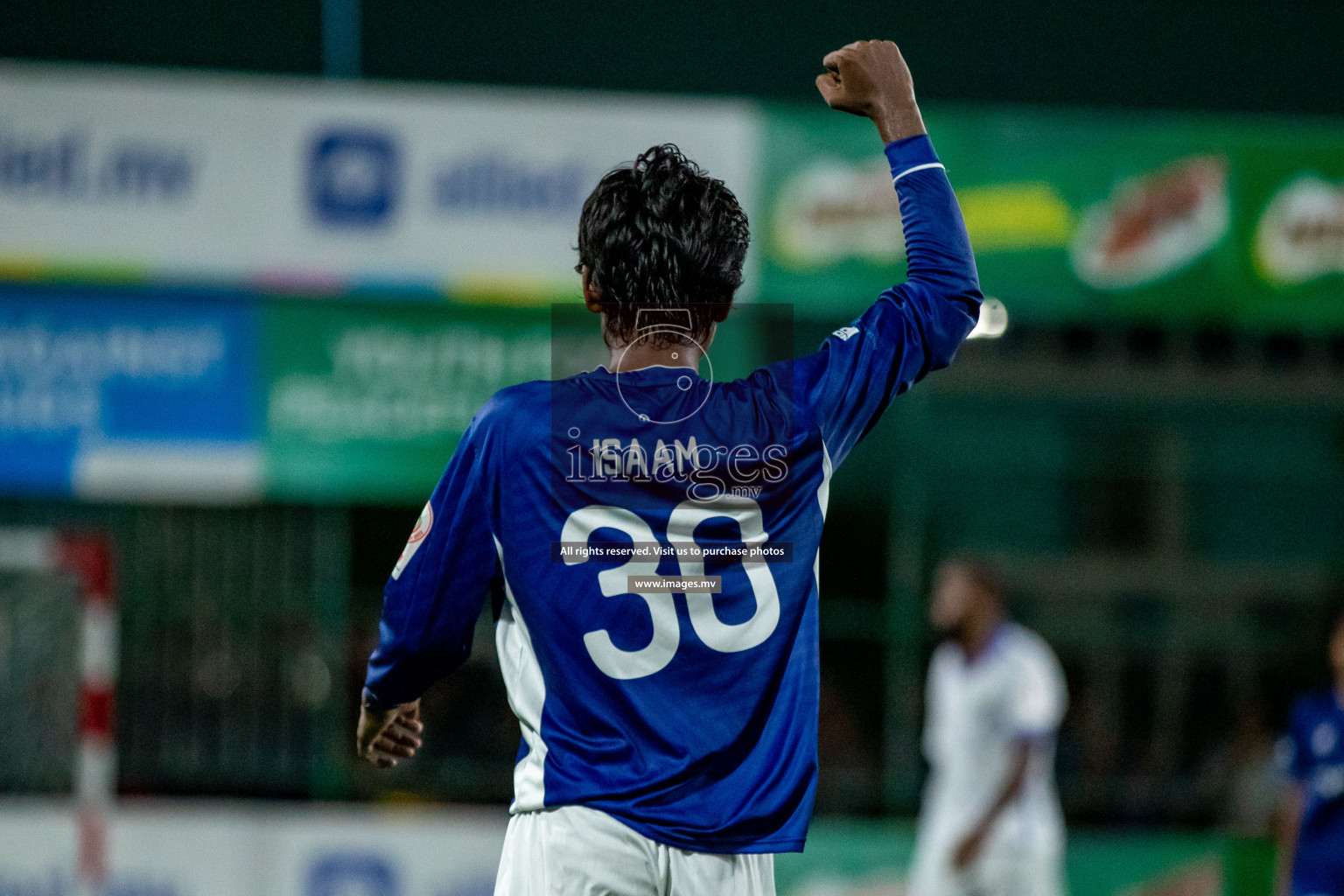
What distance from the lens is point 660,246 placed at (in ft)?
7.63

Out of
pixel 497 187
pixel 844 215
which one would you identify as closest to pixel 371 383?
pixel 497 187

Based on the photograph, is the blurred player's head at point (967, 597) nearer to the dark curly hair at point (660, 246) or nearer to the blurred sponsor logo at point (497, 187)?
the blurred sponsor logo at point (497, 187)

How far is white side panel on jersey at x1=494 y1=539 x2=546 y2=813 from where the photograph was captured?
7.65 ft

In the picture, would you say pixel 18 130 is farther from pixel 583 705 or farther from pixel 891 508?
pixel 583 705

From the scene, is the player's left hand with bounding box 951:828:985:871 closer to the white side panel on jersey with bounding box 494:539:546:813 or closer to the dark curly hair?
the white side panel on jersey with bounding box 494:539:546:813

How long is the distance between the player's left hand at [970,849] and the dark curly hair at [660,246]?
5.49m

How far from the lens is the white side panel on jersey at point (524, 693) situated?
233cm

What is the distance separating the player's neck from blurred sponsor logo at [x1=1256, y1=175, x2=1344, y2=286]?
22.5 feet

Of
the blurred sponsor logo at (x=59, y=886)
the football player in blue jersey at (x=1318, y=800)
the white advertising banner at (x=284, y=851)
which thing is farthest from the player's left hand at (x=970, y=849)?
the blurred sponsor logo at (x=59, y=886)

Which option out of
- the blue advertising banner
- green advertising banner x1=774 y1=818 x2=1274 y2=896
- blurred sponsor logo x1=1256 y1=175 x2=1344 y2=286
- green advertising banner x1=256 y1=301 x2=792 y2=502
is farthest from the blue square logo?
blurred sponsor logo x1=1256 y1=175 x2=1344 y2=286

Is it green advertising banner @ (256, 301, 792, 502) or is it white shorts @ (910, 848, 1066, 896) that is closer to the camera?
white shorts @ (910, 848, 1066, 896)

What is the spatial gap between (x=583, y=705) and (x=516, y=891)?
0.27 m

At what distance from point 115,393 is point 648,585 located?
6.28 meters

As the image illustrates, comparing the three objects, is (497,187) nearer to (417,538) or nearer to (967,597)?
(967,597)
